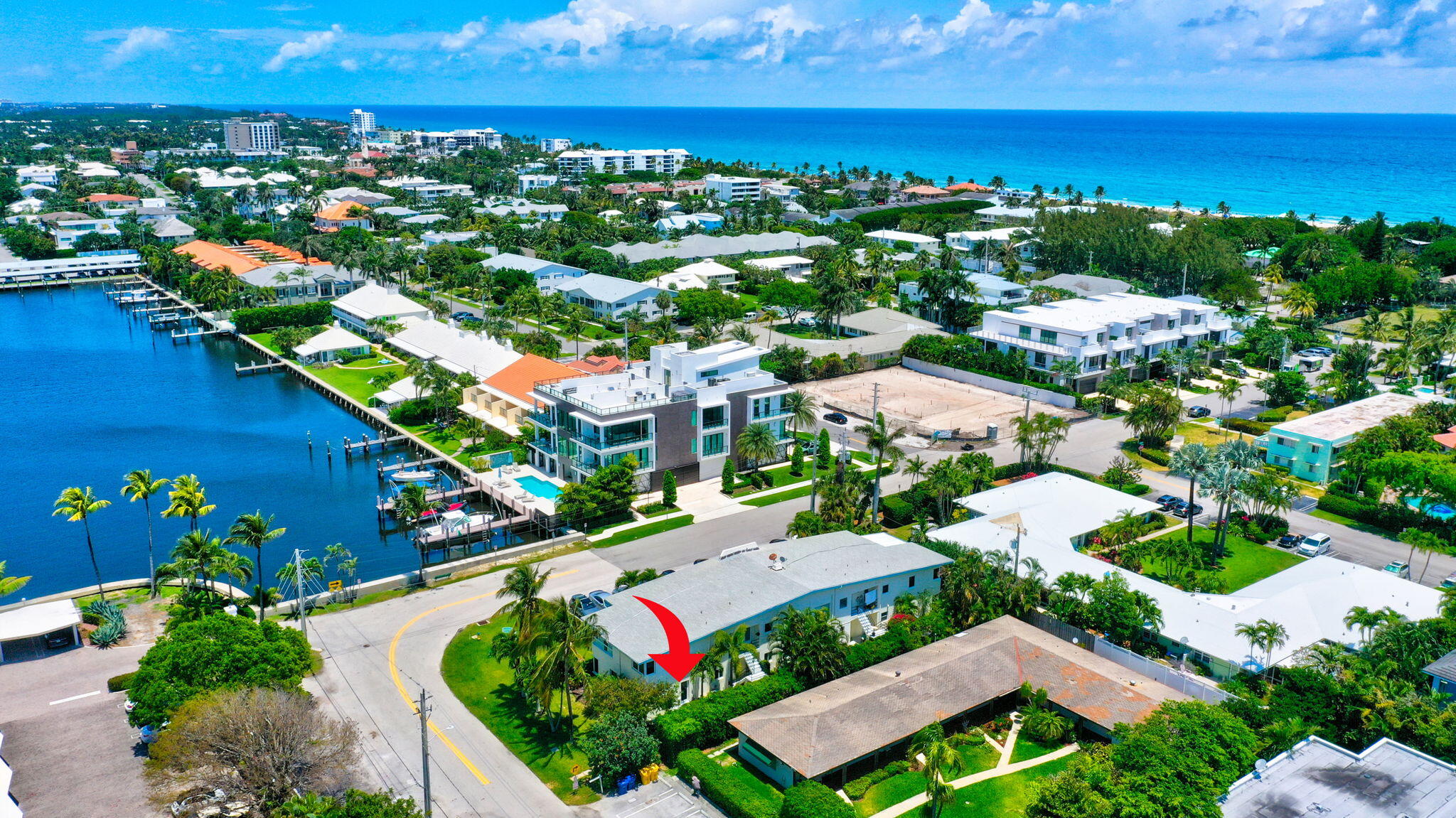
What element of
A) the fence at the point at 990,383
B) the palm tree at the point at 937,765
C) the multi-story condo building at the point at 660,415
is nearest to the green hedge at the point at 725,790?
the palm tree at the point at 937,765

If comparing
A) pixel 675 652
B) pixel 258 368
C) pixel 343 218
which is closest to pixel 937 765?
pixel 675 652

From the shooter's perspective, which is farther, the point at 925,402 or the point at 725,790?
the point at 925,402

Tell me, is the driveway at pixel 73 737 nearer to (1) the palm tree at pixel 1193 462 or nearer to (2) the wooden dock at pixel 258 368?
(1) the palm tree at pixel 1193 462

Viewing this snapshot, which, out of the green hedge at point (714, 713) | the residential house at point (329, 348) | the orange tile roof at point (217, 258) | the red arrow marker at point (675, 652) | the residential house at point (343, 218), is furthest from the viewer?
the residential house at point (343, 218)

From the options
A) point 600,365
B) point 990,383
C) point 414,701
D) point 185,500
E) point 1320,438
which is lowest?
point 414,701

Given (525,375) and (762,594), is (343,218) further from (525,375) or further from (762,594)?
(762,594)

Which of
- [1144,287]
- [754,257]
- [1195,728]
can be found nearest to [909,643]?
[1195,728]
